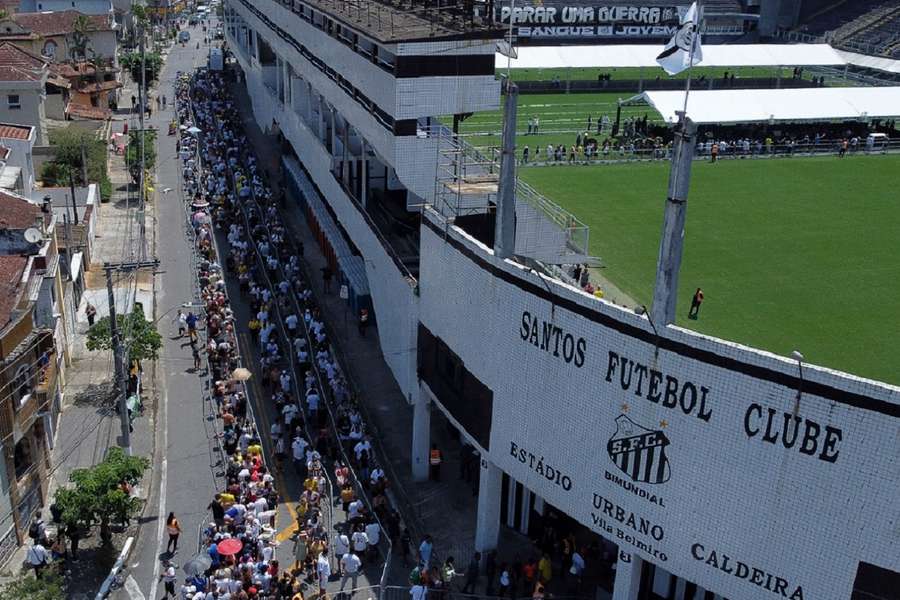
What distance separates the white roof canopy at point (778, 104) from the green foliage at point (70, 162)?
28.9 meters

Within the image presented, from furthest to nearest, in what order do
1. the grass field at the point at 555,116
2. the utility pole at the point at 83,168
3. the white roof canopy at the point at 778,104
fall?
the grass field at the point at 555,116, the white roof canopy at the point at 778,104, the utility pole at the point at 83,168

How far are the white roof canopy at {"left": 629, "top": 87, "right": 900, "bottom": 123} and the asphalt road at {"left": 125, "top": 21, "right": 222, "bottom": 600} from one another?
25260 mm

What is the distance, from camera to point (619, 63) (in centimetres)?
6100

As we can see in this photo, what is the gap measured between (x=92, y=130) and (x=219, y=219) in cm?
2004

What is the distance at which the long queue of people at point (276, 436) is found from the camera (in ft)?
64.5

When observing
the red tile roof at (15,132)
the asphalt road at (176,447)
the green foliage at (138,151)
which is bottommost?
the asphalt road at (176,447)

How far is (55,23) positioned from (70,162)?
37.7 metres

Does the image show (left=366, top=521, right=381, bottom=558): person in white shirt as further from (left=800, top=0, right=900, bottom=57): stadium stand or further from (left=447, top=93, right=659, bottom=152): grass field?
(left=800, top=0, right=900, bottom=57): stadium stand

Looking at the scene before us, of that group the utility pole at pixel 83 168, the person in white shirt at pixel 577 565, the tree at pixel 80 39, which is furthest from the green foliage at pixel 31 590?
the tree at pixel 80 39

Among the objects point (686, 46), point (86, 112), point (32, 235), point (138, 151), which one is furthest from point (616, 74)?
point (686, 46)

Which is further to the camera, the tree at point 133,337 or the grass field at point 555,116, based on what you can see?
the grass field at point 555,116

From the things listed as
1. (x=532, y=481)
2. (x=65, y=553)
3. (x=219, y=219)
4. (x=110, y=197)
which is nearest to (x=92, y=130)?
(x=110, y=197)

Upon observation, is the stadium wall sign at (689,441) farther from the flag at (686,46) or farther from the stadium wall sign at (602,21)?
the stadium wall sign at (602,21)

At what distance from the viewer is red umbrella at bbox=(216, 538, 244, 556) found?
1899 cm
